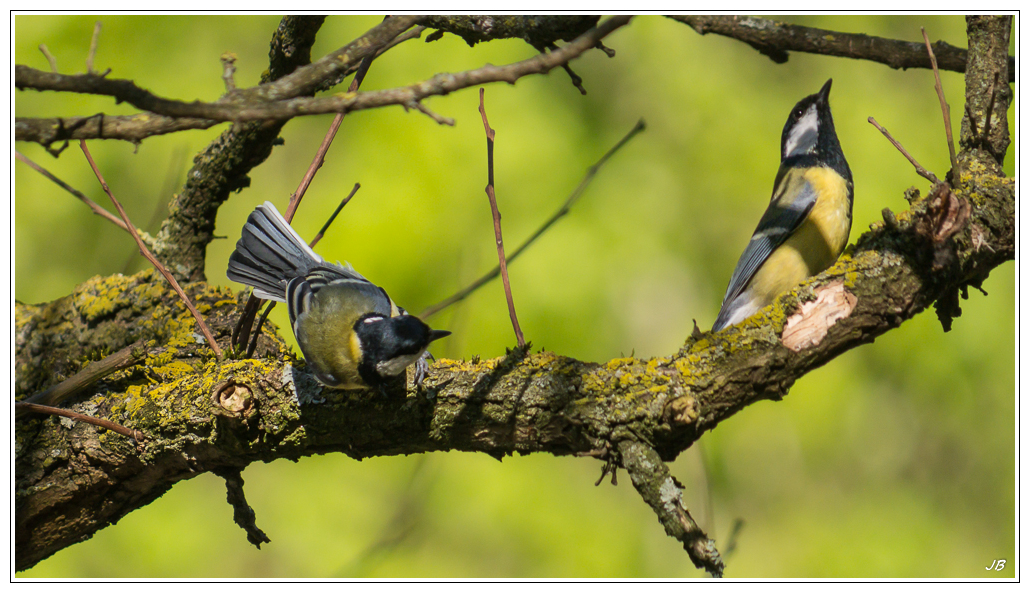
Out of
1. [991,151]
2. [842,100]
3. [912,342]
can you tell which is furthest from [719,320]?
[842,100]

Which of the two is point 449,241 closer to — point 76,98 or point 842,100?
point 76,98

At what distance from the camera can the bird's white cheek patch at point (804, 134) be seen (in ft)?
9.81

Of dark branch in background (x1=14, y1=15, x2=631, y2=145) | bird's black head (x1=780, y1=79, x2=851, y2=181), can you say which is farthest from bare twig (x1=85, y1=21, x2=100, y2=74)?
bird's black head (x1=780, y1=79, x2=851, y2=181)

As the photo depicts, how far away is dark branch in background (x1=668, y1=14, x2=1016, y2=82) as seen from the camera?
2.38 m

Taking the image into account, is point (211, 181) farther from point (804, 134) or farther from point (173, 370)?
point (804, 134)

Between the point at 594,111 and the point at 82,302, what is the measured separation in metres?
3.55

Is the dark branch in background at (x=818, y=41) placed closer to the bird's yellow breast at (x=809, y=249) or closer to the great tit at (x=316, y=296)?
the bird's yellow breast at (x=809, y=249)

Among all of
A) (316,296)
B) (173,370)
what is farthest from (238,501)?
(316,296)

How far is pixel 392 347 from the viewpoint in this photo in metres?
1.87

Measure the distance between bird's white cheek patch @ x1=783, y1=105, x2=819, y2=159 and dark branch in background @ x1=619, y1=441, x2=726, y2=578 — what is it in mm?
2095

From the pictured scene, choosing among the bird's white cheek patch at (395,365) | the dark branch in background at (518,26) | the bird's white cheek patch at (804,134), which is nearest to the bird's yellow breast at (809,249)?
the bird's white cheek patch at (804,134)

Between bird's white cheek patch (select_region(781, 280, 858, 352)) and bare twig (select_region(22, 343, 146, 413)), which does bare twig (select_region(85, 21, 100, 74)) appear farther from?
bird's white cheek patch (select_region(781, 280, 858, 352))

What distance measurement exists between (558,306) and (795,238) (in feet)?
5.23

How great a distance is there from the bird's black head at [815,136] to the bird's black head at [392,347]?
6.57 feet
